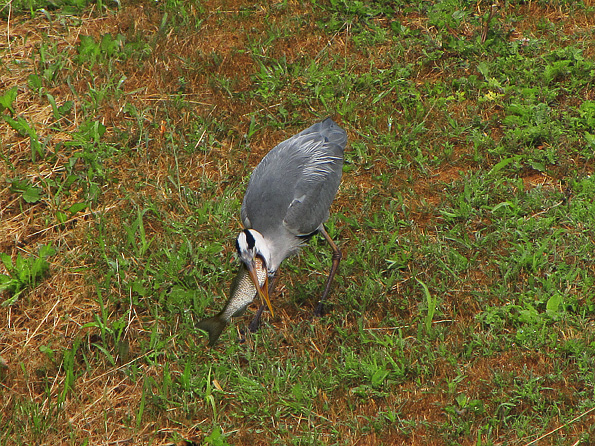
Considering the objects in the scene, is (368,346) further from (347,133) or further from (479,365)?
(347,133)

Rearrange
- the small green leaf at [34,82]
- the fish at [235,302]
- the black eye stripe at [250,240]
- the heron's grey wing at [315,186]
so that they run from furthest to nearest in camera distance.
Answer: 1. the small green leaf at [34,82]
2. the heron's grey wing at [315,186]
3. the black eye stripe at [250,240]
4. the fish at [235,302]

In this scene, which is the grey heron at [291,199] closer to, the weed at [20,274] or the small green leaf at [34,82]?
the weed at [20,274]

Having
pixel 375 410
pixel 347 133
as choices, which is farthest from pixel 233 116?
pixel 375 410

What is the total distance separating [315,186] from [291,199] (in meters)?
0.24

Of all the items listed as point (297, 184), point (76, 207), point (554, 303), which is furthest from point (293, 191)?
point (554, 303)

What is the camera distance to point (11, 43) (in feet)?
23.1

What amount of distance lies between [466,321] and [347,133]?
2222 mm

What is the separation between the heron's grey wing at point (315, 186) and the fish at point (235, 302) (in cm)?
61

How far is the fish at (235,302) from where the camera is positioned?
→ 14.7 ft

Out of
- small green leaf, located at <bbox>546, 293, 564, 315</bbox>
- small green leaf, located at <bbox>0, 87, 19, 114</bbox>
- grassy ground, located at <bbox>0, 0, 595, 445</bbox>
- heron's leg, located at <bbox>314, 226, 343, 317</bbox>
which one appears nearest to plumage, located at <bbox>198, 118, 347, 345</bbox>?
heron's leg, located at <bbox>314, 226, 343, 317</bbox>

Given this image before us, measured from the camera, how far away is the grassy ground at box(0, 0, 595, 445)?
4.48 m

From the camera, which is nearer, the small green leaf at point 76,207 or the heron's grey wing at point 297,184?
the heron's grey wing at point 297,184

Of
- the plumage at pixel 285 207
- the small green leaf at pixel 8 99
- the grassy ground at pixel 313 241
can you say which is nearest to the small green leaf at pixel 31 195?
the grassy ground at pixel 313 241

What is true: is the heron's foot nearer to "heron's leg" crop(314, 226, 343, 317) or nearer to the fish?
"heron's leg" crop(314, 226, 343, 317)
